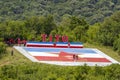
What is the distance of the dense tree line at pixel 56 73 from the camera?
25.7 m

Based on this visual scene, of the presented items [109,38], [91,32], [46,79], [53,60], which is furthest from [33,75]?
[91,32]

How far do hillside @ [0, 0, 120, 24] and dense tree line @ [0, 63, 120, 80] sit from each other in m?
52.4

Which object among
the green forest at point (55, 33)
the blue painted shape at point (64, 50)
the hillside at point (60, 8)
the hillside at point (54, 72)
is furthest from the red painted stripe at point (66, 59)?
the hillside at point (60, 8)

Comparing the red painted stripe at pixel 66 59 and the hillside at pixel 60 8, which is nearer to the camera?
the red painted stripe at pixel 66 59

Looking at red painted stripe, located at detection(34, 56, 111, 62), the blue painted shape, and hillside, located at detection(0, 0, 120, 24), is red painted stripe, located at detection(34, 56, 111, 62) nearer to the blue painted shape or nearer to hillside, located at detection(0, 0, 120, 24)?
the blue painted shape

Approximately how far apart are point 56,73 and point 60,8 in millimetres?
63177

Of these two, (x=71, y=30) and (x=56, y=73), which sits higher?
(x=71, y=30)

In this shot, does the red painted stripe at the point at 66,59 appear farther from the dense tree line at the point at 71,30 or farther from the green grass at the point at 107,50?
the dense tree line at the point at 71,30

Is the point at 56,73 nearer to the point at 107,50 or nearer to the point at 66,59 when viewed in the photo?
the point at 66,59

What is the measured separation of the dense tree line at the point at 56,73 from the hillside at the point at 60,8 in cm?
5242

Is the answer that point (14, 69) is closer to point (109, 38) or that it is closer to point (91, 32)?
point (109, 38)

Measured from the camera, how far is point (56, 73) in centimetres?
2689

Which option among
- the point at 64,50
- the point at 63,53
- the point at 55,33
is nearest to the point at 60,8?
the point at 55,33

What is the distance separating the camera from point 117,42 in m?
37.5
